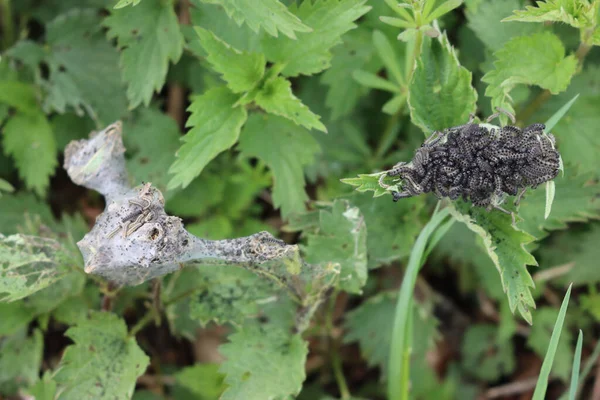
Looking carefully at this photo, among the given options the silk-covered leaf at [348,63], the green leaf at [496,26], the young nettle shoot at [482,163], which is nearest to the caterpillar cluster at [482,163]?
the young nettle shoot at [482,163]

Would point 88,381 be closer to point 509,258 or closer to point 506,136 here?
point 509,258

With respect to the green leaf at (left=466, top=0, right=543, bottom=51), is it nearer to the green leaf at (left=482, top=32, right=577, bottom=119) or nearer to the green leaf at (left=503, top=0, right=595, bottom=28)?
the green leaf at (left=482, top=32, right=577, bottom=119)

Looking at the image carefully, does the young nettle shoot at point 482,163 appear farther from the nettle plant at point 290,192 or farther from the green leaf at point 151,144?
the green leaf at point 151,144

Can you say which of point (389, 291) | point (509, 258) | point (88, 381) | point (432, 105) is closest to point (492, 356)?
point (389, 291)

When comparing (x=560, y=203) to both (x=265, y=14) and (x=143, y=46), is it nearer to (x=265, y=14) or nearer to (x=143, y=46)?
(x=265, y=14)

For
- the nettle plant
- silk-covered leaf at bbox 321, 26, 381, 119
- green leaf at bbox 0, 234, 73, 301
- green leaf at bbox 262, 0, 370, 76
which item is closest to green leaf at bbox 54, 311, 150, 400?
the nettle plant

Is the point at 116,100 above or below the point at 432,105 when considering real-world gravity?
below
